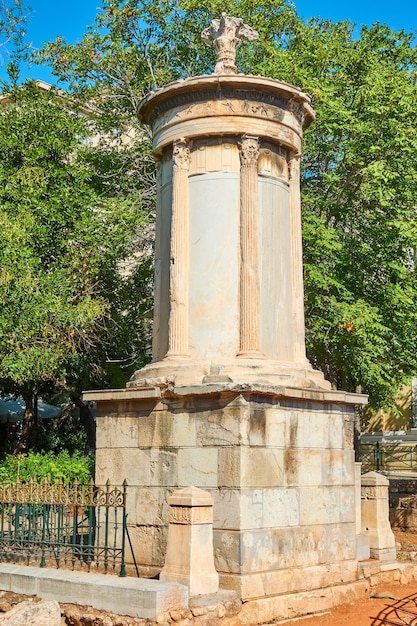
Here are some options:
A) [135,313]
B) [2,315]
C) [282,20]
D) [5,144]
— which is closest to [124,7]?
[282,20]

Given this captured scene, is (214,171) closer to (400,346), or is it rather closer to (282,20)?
(400,346)

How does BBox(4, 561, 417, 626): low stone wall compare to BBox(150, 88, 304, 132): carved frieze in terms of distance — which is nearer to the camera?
BBox(4, 561, 417, 626): low stone wall

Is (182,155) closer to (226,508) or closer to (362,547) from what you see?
(226,508)

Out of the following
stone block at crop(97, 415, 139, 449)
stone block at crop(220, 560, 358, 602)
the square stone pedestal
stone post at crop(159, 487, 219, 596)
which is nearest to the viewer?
stone post at crop(159, 487, 219, 596)

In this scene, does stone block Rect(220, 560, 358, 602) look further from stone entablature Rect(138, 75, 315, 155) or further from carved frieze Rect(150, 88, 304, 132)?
carved frieze Rect(150, 88, 304, 132)

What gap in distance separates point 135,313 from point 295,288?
8620 mm

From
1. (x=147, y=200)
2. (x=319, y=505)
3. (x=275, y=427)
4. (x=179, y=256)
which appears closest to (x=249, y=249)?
(x=179, y=256)

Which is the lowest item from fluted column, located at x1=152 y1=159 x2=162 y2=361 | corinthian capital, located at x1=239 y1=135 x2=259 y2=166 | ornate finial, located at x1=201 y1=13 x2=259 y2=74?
fluted column, located at x1=152 y1=159 x2=162 y2=361

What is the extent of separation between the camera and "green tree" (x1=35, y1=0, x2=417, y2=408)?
17.2m

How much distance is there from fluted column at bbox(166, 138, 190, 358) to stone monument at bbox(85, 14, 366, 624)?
0.07 ft

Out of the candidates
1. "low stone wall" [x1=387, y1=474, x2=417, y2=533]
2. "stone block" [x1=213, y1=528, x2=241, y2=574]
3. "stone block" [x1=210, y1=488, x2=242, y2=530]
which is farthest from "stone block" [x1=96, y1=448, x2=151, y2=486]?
"low stone wall" [x1=387, y1=474, x2=417, y2=533]

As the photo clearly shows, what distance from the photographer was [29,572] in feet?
30.8

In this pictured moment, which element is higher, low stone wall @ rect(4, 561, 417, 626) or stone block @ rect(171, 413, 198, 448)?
stone block @ rect(171, 413, 198, 448)

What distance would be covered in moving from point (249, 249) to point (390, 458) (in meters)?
16.9
